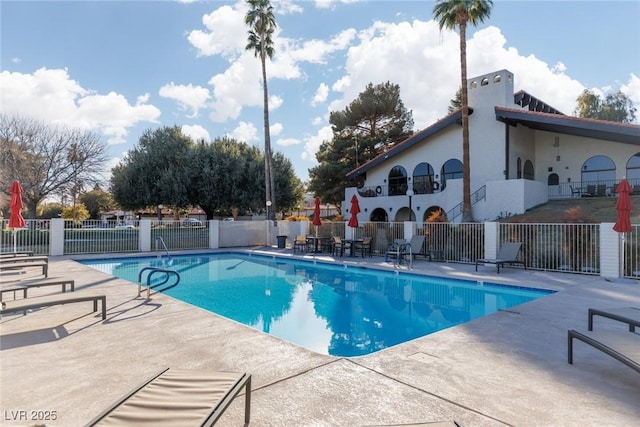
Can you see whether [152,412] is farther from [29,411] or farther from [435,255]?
[435,255]

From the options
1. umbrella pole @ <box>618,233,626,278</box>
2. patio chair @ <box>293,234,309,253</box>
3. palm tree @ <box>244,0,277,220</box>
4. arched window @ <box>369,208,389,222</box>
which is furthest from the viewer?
arched window @ <box>369,208,389,222</box>

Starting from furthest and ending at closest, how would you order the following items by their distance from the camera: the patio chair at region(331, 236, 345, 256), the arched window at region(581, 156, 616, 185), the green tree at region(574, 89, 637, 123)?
the green tree at region(574, 89, 637, 123) → the arched window at region(581, 156, 616, 185) → the patio chair at region(331, 236, 345, 256)

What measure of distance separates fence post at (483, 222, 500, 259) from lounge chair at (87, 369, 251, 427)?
→ 12.4m

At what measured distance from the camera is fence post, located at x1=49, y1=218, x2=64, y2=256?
17.1 metres

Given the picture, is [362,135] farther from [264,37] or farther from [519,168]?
[519,168]

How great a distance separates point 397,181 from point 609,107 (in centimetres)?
2548

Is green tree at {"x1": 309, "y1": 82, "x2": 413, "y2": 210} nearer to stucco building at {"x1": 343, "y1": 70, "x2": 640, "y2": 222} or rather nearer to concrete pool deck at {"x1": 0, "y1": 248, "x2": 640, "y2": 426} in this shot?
stucco building at {"x1": 343, "y1": 70, "x2": 640, "y2": 222}

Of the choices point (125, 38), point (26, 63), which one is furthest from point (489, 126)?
point (26, 63)

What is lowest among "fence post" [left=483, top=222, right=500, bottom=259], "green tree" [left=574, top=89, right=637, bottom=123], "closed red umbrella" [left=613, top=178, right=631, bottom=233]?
"fence post" [left=483, top=222, right=500, bottom=259]

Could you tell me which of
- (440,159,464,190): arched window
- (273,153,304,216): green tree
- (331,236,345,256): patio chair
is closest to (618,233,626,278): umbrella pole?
(331,236,345,256): patio chair

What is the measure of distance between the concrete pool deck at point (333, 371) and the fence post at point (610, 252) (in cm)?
544

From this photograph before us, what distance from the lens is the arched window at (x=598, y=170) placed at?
19.2 m

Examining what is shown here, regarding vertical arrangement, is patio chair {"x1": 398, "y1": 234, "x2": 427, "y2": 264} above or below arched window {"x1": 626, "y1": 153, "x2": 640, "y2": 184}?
below

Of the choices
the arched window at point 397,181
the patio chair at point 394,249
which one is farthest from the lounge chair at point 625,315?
the arched window at point 397,181
